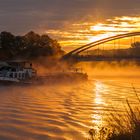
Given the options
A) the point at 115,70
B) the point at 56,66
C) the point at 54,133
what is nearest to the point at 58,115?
the point at 54,133

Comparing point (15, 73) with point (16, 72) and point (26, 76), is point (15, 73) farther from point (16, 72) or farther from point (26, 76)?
point (26, 76)

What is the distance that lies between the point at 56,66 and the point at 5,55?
9.91m

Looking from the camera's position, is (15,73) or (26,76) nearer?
(26,76)

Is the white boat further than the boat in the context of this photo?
No

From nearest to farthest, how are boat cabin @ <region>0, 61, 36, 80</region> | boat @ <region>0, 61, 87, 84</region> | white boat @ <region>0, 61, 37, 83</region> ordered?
white boat @ <region>0, 61, 37, 83</region>
boat @ <region>0, 61, 87, 84</region>
boat cabin @ <region>0, 61, 36, 80</region>

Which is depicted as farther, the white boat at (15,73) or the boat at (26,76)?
the boat at (26,76)

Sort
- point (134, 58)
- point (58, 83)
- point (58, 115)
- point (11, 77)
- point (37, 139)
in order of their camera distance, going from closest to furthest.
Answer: point (37, 139)
point (58, 115)
point (11, 77)
point (58, 83)
point (134, 58)

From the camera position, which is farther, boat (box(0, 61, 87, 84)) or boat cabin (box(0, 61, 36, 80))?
boat cabin (box(0, 61, 36, 80))

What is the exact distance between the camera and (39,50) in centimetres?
8438

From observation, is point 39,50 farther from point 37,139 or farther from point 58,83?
point 37,139

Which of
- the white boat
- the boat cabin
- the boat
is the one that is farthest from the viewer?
the boat cabin

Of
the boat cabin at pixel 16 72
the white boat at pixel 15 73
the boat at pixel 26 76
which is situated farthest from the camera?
the boat cabin at pixel 16 72

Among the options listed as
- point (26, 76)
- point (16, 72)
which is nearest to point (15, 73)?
point (16, 72)

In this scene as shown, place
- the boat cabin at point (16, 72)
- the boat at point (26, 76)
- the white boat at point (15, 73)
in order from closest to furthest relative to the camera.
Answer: the white boat at point (15, 73)
the boat at point (26, 76)
the boat cabin at point (16, 72)
